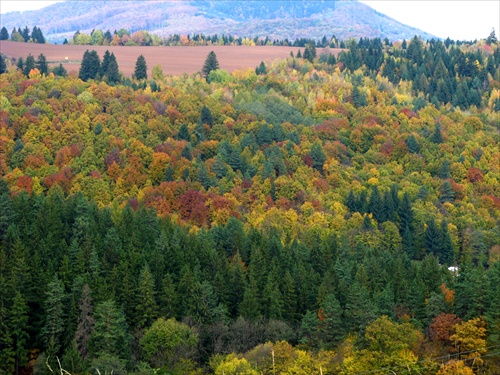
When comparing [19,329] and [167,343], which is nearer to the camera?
[167,343]

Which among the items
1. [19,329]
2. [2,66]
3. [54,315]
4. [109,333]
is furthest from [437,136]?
[19,329]

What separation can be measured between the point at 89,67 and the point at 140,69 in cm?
1117

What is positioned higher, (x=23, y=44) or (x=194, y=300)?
(x=23, y=44)

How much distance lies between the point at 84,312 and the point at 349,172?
75.4 m

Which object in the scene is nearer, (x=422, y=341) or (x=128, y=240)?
A: (x=422, y=341)

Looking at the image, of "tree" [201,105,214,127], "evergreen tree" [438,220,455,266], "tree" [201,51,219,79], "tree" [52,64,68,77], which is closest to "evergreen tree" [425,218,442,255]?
"evergreen tree" [438,220,455,266]

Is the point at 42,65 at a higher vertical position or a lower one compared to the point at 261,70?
higher

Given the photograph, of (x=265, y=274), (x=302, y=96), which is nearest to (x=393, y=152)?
(x=302, y=96)

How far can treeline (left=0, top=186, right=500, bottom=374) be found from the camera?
217 ft

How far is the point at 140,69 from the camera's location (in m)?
171

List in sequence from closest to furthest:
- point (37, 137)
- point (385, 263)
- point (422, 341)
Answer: point (422, 341), point (385, 263), point (37, 137)

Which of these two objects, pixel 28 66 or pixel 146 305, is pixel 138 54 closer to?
pixel 28 66

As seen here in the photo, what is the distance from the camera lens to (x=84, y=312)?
2758 inches

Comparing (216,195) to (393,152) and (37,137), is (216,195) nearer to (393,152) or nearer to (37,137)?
(37,137)
